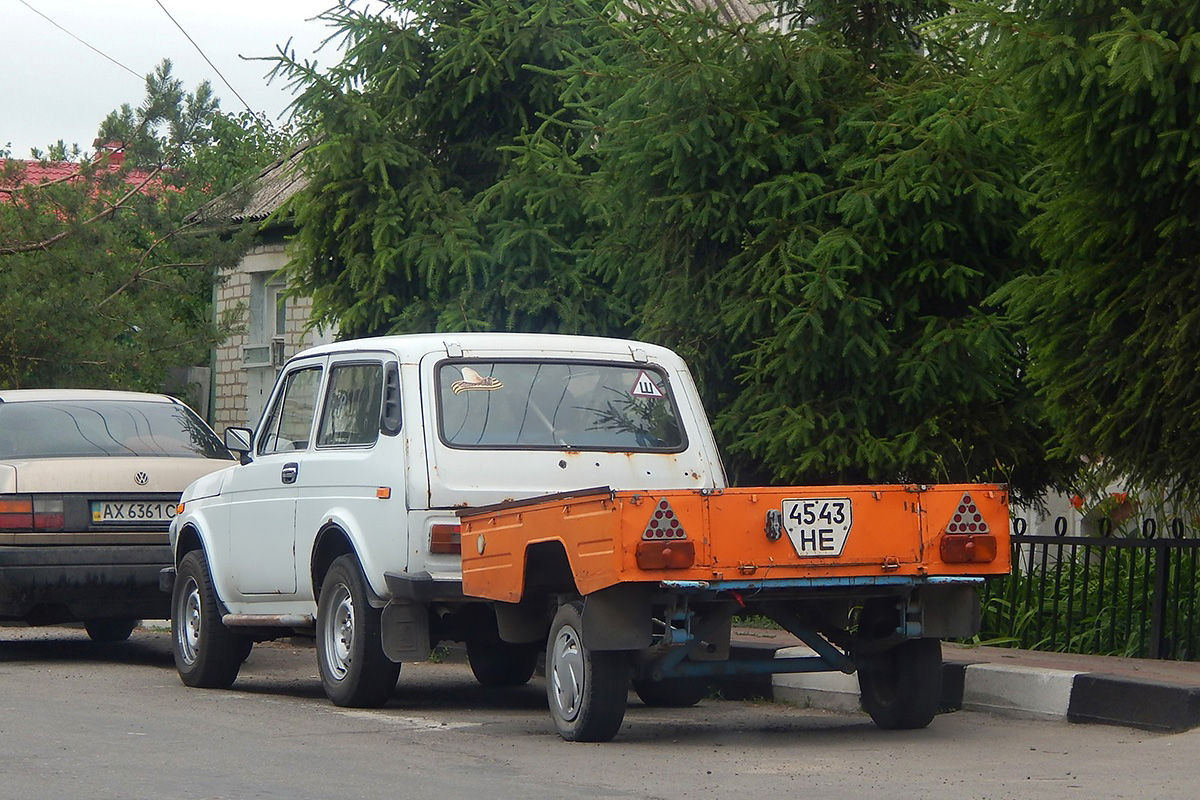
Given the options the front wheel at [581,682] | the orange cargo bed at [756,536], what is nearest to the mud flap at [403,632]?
the orange cargo bed at [756,536]

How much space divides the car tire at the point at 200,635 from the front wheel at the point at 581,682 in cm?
293

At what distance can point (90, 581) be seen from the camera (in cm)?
1160

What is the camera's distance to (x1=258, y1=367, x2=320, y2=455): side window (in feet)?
33.2

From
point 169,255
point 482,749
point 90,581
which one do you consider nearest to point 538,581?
point 482,749

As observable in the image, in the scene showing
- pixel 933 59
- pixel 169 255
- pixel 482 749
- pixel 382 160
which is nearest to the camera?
pixel 482 749

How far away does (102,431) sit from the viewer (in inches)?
493

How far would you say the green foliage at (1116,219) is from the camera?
29.0 feet

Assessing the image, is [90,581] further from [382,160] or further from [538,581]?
[382,160]

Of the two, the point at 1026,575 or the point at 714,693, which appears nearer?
the point at 714,693

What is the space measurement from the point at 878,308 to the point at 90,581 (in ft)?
17.5

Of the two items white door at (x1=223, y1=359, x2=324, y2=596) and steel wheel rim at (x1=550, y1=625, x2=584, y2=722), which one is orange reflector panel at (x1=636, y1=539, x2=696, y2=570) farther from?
white door at (x1=223, y1=359, x2=324, y2=596)

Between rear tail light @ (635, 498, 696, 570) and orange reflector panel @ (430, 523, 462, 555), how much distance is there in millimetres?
1600

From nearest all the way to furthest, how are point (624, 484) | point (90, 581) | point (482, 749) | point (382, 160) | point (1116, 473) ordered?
1. point (482, 749)
2. point (624, 484)
3. point (1116, 473)
4. point (90, 581)
5. point (382, 160)

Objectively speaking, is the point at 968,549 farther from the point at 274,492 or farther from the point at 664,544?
the point at 274,492
